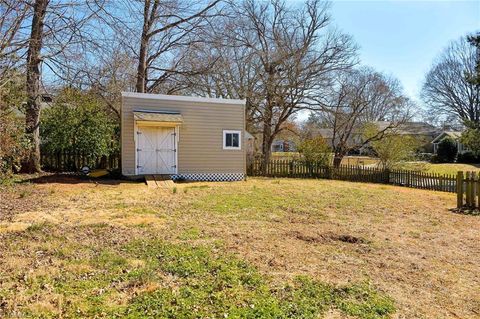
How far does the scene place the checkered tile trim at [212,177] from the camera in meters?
15.3

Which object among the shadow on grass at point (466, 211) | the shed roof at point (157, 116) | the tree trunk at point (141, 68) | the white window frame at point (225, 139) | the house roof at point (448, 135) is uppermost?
the tree trunk at point (141, 68)

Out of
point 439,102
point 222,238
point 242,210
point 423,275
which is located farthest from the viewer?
point 439,102

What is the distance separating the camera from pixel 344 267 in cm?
481

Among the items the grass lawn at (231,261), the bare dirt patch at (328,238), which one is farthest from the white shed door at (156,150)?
the bare dirt patch at (328,238)

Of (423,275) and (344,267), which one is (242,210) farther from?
(423,275)

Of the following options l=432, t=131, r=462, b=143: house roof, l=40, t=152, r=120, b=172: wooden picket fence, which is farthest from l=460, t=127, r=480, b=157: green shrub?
l=432, t=131, r=462, b=143: house roof

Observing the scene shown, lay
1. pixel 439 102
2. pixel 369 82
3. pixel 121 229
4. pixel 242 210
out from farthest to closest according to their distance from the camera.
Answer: pixel 439 102, pixel 369 82, pixel 242 210, pixel 121 229

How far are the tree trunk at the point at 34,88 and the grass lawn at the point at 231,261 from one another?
3.70 m

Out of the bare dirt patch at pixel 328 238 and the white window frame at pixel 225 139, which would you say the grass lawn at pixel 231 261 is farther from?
the white window frame at pixel 225 139

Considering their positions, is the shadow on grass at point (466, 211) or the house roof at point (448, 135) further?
the house roof at point (448, 135)

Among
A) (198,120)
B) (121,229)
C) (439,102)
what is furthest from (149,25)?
(439,102)

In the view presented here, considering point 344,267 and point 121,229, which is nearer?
point 344,267

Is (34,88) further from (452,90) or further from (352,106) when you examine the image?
(452,90)

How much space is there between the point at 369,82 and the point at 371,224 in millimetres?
28011
